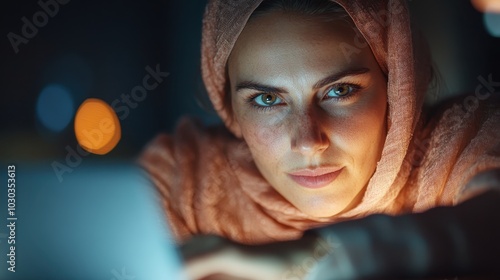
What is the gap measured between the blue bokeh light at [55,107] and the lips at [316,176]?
464 mm

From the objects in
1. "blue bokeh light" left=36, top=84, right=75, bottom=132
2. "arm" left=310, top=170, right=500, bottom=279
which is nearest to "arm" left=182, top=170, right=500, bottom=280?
"arm" left=310, top=170, right=500, bottom=279

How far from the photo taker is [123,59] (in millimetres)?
1149

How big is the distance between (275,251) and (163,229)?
0.72 ft

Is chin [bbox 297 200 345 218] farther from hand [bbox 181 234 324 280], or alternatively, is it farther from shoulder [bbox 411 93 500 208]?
shoulder [bbox 411 93 500 208]

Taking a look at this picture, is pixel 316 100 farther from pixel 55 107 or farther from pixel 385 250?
pixel 55 107

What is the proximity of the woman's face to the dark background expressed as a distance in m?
0.14

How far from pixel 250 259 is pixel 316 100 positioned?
30 centimetres

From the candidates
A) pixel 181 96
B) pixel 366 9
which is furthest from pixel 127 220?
pixel 366 9

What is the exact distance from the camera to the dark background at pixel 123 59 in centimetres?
107

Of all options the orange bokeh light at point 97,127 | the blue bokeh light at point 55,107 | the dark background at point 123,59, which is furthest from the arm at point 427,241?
the blue bokeh light at point 55,107

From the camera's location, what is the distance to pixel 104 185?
1152 mm

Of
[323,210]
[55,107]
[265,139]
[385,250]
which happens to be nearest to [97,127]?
[55,107]

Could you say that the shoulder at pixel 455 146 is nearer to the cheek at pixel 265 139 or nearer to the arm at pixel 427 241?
the arm at pixel 427 241

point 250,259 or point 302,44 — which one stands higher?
point 302,44
